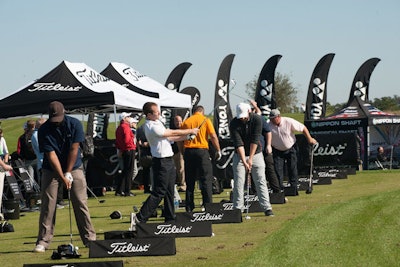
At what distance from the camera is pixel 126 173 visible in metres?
24.0

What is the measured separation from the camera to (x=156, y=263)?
10.5m

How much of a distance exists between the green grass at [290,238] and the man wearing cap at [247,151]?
450 mm

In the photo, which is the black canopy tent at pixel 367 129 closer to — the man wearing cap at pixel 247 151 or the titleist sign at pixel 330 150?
the titleist sign at pixel 330 150

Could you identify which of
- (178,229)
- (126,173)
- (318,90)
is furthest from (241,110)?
(318,90)

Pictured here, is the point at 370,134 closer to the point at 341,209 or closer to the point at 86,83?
the point at 86,83

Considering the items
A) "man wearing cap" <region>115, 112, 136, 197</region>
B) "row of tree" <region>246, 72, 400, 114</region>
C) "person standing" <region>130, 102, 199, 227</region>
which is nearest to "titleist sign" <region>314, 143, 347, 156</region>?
"man wearing cap" <region>115, 112, 136, 197</region>

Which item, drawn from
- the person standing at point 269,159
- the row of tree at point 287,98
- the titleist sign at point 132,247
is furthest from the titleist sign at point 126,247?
the row of tree at point 287,98

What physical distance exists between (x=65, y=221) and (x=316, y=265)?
8265 millimetres

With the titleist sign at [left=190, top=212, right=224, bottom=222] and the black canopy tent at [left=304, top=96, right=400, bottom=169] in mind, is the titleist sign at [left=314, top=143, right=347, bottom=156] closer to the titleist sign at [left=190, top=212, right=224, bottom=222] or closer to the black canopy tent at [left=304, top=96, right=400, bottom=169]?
the black canopy tent at [left=304, top=96, right=400, bottom=169]

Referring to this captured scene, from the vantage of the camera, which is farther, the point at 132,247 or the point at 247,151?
the point at 247,151

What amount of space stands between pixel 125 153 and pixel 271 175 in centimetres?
581

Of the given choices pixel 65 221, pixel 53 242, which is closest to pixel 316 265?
pixel 53 242

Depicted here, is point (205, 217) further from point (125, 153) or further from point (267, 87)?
point (267, 87)

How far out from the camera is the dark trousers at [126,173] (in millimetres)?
23828
